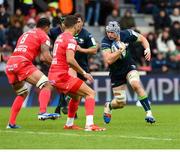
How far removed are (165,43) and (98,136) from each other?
52.7 feet

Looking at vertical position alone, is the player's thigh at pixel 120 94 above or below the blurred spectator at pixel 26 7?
below

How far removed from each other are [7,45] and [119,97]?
425 inches

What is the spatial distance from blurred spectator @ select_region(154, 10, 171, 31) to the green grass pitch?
1272cm

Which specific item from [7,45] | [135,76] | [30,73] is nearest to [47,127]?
[30,73]

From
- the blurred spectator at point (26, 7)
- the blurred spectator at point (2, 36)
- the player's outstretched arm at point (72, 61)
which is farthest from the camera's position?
the blurred spectator at point (26, 7)

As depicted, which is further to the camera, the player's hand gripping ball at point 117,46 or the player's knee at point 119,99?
the player's knee at point 119,99

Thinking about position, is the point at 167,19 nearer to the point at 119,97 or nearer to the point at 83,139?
the point at 119,97

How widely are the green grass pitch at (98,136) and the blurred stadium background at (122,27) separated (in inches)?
296

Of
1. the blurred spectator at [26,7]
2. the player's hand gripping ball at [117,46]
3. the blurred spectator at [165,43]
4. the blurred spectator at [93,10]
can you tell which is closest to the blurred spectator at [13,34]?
the blurred spectator at [26,7]

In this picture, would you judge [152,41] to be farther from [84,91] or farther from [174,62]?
[84,91]

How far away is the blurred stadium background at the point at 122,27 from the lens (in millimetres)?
25078

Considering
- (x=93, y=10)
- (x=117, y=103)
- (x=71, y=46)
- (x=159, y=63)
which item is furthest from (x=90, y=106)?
(x=93, y=10)

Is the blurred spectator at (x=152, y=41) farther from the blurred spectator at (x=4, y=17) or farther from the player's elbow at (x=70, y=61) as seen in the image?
the player's elbow at (x=70, y=61)

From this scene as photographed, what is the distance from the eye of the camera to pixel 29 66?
14945 millimetres
